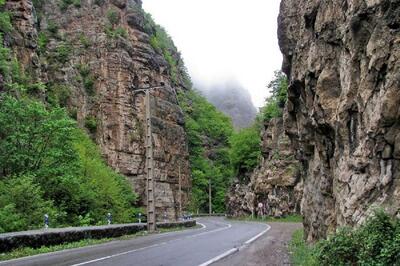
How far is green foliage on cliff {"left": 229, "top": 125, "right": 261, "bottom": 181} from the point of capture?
64.6 m

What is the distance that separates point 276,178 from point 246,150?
1476 cm

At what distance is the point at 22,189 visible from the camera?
927 inches

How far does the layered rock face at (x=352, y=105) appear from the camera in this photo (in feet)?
26.3

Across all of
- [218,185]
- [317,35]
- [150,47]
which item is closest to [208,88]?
[218,185]

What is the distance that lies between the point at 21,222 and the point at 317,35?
→ 50.3 ft

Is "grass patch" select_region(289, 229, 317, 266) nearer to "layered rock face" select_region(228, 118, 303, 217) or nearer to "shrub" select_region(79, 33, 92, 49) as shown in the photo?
"layered rock face" select_region(228, 118, 303, 217)

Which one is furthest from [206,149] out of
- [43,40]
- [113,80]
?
[43,40]

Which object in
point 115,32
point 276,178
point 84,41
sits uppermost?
point 115,32

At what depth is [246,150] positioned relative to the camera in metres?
65.0

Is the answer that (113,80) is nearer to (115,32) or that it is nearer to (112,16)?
(115,32)

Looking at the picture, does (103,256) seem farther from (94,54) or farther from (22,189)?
(94,54)

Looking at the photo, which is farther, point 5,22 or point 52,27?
point 52,27

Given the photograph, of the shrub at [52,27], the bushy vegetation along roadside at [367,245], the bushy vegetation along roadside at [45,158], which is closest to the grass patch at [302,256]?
the bushy vegetation along roadside at [367,245]

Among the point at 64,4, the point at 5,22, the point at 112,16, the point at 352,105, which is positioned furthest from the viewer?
the point at 112,16
